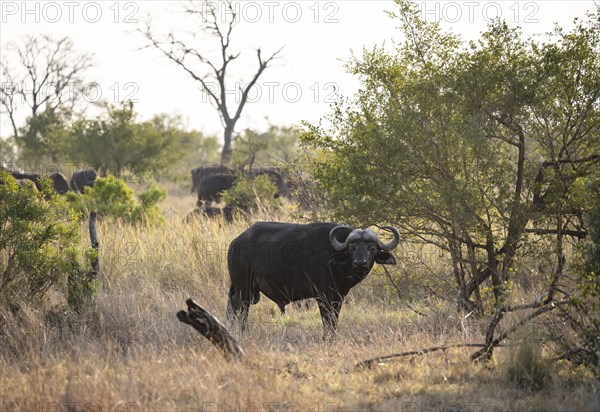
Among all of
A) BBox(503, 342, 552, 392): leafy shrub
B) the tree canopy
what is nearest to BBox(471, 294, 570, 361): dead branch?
BBox(503, 342, 552, 392): leafy shrub

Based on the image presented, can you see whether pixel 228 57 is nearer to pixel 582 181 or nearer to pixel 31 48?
pixel 31 48

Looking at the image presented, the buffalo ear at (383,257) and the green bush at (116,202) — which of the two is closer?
the buffalo ear at (383,257)

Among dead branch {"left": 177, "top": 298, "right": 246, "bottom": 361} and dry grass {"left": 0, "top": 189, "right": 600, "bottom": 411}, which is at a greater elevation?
dead branch {"left": 177, "top": 298, "right": 246, "bottom": 361}

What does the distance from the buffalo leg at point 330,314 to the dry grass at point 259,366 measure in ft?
0.55

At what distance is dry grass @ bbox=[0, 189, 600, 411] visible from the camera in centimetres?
564

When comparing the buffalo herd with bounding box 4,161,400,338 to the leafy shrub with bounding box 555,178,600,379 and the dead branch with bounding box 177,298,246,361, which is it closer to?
the dead branch with bounding box 177,298,246,361

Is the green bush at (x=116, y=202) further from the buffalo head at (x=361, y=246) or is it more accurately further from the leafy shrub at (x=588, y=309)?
the leafy shrub at (x=588, y=309)

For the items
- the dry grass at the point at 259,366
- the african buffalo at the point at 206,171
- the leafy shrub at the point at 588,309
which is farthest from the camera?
the african buffalo at the point at 206,171

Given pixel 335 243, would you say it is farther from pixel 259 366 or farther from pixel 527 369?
pixel 527 369

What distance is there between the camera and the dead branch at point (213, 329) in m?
6.34

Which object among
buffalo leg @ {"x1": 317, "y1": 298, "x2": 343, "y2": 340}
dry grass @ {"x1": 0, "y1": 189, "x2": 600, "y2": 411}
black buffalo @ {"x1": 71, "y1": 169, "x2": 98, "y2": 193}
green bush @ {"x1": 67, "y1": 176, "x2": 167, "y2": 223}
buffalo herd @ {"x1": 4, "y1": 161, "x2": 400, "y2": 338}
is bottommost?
dry grass @ {"x1": 0, "y1": 189, "x2": 600, "y2": 411}

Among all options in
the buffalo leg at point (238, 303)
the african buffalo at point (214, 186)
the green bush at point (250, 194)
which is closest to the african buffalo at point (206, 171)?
the african buffalo at point (214, 186)

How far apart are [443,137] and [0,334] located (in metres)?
5.09

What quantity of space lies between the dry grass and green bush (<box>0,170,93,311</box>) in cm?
49
